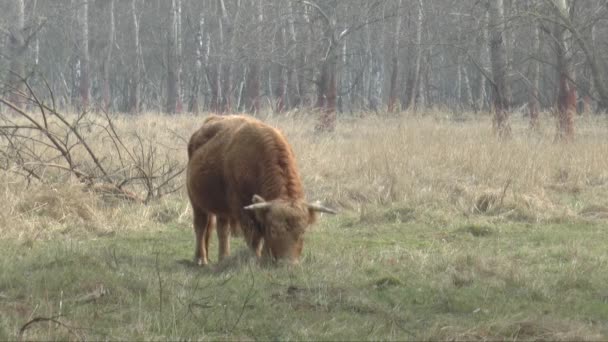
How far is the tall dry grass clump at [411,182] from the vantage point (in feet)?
34.1

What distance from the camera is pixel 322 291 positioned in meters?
6.37

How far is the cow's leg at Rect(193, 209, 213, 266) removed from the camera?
27.9 feet

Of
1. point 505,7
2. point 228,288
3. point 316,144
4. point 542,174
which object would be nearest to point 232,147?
point 228,288

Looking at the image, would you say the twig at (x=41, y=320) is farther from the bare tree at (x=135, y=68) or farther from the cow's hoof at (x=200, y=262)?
the bare tree at (x=135, y=68)

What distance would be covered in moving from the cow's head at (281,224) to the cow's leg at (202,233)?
1.27 metres

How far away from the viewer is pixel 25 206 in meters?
10.3

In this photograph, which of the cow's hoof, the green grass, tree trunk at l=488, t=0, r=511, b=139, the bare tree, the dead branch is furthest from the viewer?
the bare tree

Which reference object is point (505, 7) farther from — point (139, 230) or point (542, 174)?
point (139, 230)

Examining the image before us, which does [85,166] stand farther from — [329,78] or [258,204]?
[329,78]

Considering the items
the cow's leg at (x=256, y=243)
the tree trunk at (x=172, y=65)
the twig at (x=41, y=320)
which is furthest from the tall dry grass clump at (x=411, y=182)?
the tree trunk at (x=172, y=65)

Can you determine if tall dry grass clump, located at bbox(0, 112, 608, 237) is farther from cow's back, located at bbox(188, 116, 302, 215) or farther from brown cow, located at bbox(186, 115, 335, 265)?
cow's back, located at bbox(188, 116, 302, 215)

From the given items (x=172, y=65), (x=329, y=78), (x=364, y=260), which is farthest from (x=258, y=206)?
(x=172, y=65)

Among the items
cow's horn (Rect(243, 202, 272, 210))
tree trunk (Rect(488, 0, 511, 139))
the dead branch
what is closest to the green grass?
cow's horn (Rect(243, 202, 272, 210))

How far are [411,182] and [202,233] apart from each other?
4.57 m
